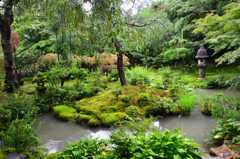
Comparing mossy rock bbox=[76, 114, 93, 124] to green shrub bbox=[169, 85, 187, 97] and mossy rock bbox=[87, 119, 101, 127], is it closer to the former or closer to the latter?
mossy rock bbox=[87, 119, 101, 127]

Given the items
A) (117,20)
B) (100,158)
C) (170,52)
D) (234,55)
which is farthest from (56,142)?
(170,52)

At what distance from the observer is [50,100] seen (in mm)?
4941

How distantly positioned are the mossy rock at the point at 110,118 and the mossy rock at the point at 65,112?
86cm

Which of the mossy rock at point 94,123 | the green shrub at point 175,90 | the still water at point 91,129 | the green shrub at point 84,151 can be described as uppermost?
the green shrub at point 175,90

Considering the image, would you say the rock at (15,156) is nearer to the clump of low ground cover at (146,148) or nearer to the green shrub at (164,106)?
the clump of low ground cover at (146,148)

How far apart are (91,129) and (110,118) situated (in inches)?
20.9

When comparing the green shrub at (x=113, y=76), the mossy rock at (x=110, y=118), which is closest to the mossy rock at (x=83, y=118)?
the mossy rock at (x=110, y=118)

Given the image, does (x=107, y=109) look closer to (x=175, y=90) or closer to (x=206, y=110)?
(x=175, y=90)

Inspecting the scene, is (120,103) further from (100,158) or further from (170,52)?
(170,52)

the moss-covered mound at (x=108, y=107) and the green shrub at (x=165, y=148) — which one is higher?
the green shrub at (x=165, y=148)

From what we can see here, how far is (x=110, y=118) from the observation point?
387cm

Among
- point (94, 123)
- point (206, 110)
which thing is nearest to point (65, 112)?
point (94, 123)

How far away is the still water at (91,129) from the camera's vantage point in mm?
3124

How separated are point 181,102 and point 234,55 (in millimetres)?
1761
